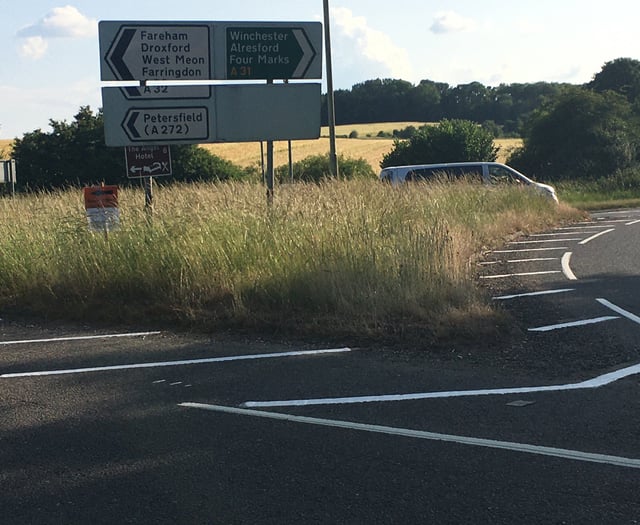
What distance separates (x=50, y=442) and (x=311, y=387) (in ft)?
6.96

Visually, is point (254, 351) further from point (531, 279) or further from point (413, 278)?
point (531, 279)

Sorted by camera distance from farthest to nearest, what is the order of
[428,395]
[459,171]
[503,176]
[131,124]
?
[503,176] < [459,171] < [131,124] < [428,395]

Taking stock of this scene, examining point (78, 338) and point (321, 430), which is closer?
point (321, 430)

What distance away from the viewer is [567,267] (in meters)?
14.5

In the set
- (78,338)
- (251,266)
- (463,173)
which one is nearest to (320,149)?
(463,173)

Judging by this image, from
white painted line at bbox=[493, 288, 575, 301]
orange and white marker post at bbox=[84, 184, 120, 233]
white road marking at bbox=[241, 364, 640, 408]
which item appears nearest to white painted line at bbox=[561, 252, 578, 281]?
white painted line at bbox=[493, 288, 575, 301]

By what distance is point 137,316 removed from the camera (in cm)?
1026

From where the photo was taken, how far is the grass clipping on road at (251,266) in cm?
920

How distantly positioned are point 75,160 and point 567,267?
109 ft

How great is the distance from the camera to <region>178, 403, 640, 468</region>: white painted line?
192 inches

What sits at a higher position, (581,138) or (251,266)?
(581,138)

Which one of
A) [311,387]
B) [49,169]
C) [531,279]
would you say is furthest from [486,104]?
[311,387]

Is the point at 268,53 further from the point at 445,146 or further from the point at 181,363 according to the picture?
the point at 445,146

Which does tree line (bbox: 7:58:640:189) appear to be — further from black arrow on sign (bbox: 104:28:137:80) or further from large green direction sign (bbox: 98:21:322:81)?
black arrow on sign (bbox: 104:28:137:80)
